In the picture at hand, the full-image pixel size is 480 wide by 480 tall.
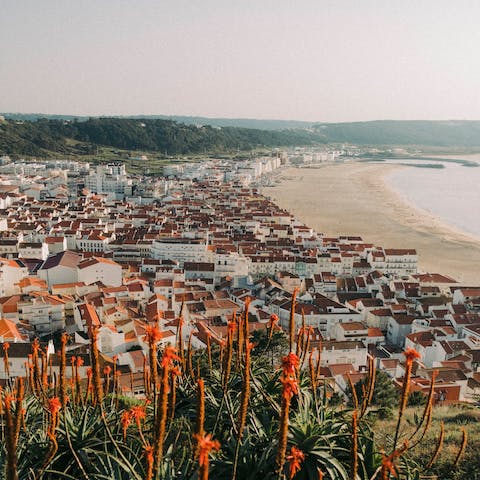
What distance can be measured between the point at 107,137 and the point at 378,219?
99.1 metres

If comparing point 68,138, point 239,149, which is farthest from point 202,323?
point 239,149

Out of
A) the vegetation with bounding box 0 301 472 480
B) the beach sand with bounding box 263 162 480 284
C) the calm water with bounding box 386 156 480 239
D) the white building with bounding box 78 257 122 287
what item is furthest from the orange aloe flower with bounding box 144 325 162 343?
the calm water with bounding box 386 156 480 239

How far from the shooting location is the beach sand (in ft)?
149

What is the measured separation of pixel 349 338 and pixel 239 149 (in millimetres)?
142180

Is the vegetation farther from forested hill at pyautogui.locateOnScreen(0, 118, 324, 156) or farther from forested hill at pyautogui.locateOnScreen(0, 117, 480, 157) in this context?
forested hill at pyautogui.locateOnScreen(0, 118, 324, 156)

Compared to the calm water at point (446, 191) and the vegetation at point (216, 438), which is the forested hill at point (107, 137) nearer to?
the calm water at point (446, 191)

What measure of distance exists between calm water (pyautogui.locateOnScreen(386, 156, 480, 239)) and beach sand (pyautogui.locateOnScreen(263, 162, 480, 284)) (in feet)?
7.57

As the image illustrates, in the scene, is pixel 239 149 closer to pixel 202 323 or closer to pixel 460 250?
pixel 460 250

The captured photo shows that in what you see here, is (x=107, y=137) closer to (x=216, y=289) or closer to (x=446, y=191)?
(x=446, y=191)

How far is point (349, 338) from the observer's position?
27594 millimetres

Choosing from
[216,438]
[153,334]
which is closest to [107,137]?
[216,438]

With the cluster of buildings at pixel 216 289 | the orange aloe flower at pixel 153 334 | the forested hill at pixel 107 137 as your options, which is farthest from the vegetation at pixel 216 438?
the forested hill at pixel 107 137

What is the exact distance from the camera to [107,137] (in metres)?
140

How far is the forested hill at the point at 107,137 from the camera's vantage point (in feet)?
392
